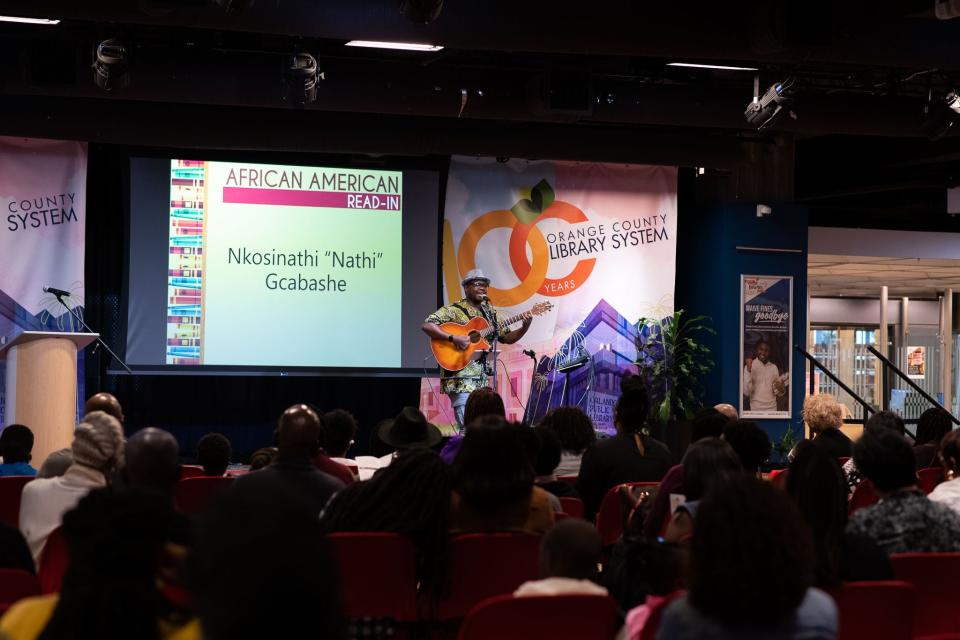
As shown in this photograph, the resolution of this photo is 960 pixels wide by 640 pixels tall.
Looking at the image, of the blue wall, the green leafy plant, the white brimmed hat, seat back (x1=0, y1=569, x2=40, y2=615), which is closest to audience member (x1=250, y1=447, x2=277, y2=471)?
seat back (x1=0, y1=569, x2=40, y2=615)

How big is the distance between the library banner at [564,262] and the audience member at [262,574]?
10.0 metres

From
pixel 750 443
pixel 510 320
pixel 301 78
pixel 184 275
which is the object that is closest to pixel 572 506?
pixel 750 443

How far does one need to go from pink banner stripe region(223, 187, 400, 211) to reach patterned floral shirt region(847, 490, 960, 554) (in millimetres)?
8096

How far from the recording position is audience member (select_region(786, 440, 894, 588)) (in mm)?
3096

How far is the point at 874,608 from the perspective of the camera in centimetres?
293

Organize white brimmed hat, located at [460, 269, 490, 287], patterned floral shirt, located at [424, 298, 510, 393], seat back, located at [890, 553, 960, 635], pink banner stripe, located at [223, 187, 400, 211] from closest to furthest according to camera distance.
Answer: seat back, located at [890, 553, 960, 635] < patterned floral shirt, located at [424, 298, 510, 393] < white brimmed hat, located at [460, 269, 490, 287] < pink banner stripe, located at [223, 187, 400, 211]

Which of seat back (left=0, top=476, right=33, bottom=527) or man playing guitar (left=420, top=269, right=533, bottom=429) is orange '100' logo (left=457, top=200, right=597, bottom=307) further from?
seat back (left=0, top=476, right=33, bottom=527)

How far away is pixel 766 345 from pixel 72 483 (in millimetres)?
9730

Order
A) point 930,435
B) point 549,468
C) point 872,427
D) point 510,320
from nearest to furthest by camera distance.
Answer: point 549,468 < point 872,427 < point 930,435 < point 510,320

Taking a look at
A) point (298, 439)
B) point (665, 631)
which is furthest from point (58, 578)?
point (665, 631)

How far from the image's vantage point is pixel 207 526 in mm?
1265

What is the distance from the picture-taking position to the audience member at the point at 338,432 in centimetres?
571

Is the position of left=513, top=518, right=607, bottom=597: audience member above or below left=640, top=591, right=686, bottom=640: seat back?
above

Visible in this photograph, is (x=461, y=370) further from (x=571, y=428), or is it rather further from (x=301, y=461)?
(x=301, y=461)
